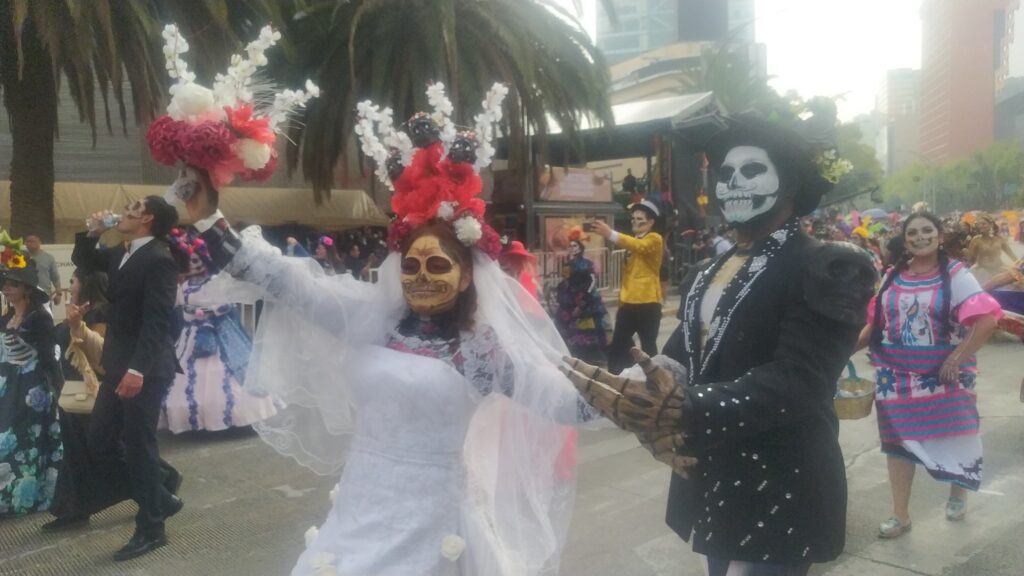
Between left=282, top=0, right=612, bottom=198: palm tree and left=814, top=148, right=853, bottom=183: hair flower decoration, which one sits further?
left=282, top=0, right=612, bottom=198: palm tree

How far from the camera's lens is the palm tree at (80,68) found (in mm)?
11719

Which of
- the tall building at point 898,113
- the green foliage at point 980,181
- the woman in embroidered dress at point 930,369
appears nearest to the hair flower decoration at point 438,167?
the woman in embroidered dress at point 930,369

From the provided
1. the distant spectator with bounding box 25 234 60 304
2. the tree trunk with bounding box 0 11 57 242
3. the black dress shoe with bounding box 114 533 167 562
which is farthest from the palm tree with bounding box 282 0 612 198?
the black dress shoe with bounding box 114 533 167 562

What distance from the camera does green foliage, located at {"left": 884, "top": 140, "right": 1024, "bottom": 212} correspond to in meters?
75.0

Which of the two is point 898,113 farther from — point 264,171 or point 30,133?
point 264,171

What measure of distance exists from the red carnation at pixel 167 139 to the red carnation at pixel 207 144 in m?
0.02

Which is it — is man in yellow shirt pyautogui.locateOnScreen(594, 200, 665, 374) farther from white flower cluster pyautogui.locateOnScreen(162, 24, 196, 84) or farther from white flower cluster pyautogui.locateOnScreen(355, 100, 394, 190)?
white flower cluster pyautogui.locateOnScreen(162, 24, 196, 84)

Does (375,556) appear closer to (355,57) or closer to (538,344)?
(538,344)

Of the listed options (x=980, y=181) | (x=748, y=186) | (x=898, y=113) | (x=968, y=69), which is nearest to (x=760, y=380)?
(x=748, y=186)

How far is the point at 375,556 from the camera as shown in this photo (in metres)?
2.54

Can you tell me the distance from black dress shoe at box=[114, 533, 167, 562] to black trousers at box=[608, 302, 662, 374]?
4.47 metres

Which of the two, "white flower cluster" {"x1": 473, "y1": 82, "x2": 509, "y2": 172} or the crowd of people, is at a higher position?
"white flower cluster" {"x1": 473, "y1": 82, "x2": 509, "y2": 172}

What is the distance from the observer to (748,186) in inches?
94.8

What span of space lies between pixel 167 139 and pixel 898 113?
646 ft
